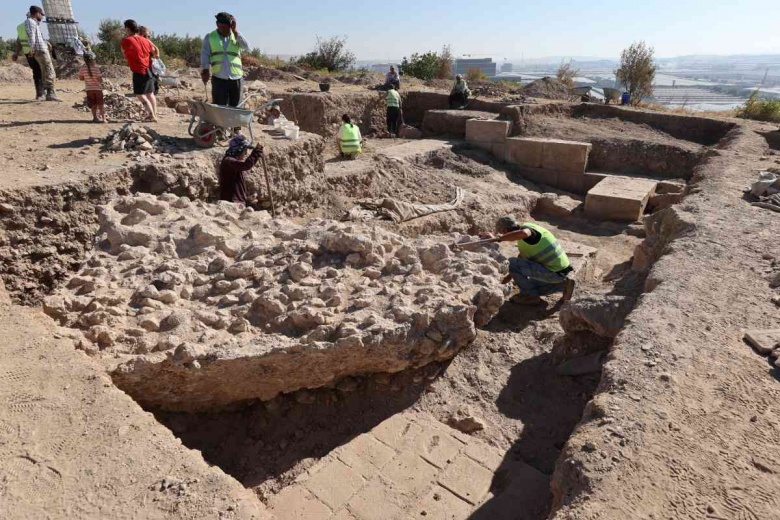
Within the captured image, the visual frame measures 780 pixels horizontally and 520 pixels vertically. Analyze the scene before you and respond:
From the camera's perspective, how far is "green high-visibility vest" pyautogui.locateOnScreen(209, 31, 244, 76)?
623 centimetres

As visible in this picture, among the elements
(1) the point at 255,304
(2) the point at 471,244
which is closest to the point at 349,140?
(2) the point at 471,244

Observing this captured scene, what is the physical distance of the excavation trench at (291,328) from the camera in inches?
128

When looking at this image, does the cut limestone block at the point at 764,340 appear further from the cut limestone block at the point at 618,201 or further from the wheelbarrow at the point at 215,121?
the cut limestone block at the point at 618,201

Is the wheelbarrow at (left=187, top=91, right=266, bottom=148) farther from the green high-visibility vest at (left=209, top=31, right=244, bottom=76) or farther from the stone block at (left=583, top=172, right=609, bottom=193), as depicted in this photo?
the stone block at (left=583, top=172, right=609, bottom=193)

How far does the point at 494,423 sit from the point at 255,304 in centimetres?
190

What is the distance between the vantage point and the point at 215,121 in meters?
5.81

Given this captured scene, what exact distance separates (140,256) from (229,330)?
1.15 meters

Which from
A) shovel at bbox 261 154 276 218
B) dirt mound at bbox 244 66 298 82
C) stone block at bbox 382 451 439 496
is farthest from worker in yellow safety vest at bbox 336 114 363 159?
dirt mound at bbox 244 66 298 82

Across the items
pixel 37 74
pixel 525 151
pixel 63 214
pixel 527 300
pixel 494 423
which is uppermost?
pixel 37 74

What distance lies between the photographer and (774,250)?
409 cm

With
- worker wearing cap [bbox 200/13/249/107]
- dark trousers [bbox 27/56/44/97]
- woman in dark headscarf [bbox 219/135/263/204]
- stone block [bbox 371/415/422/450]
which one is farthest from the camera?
dark trousers [bbox 27/56/44/97]

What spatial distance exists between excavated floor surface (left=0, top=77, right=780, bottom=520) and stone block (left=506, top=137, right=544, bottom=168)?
5.10 metres

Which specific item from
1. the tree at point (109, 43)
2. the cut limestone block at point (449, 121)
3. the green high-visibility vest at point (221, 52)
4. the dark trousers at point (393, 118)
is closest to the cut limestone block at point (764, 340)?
the green high-visibility vest at point (221, 52)

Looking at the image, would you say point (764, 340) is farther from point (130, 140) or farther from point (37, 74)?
point (37, 74)
